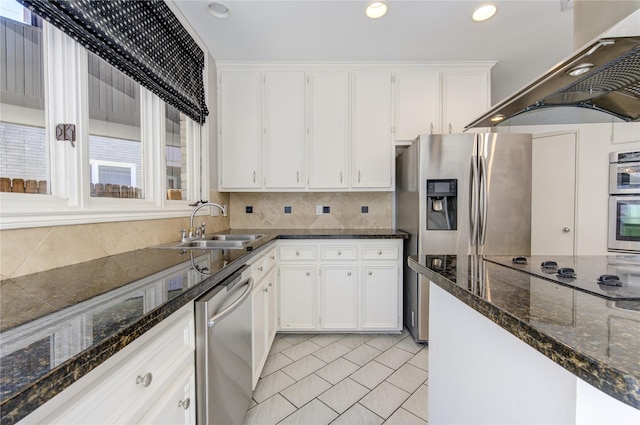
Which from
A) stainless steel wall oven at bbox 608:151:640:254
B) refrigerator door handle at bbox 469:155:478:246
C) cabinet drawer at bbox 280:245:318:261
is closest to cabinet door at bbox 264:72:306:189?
cabinet drawer at bbox 280:245:318:261

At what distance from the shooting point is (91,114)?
126cm

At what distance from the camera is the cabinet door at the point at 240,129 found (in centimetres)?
258

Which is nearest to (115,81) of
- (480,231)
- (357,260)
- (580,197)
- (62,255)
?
(62,255)

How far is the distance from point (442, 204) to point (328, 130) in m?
1.28

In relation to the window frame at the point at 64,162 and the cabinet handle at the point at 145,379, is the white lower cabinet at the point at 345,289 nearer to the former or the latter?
the window frame at the point at 64,162

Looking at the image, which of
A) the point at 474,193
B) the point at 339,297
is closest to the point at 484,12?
the point at 474,193

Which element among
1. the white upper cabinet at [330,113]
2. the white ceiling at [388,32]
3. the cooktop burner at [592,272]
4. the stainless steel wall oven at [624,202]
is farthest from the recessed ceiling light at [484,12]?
the stainless steel wall oven at [624,202]

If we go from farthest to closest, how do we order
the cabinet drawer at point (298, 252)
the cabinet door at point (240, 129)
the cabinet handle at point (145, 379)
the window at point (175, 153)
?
the cabinet door at point (240, 129), the cabinet drawer at point (298, 252), the window at point (175, 153), the cabinet handle at point (145, 379)

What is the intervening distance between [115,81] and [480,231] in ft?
8.84

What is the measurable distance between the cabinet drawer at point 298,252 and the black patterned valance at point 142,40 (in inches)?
52.7

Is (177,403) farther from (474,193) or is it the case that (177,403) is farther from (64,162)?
(474,193)

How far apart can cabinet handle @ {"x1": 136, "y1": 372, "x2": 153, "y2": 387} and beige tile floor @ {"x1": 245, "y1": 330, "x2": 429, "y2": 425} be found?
107 cm

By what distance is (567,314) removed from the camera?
0.52 m

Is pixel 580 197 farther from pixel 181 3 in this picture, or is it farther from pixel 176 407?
pixel 181 3
